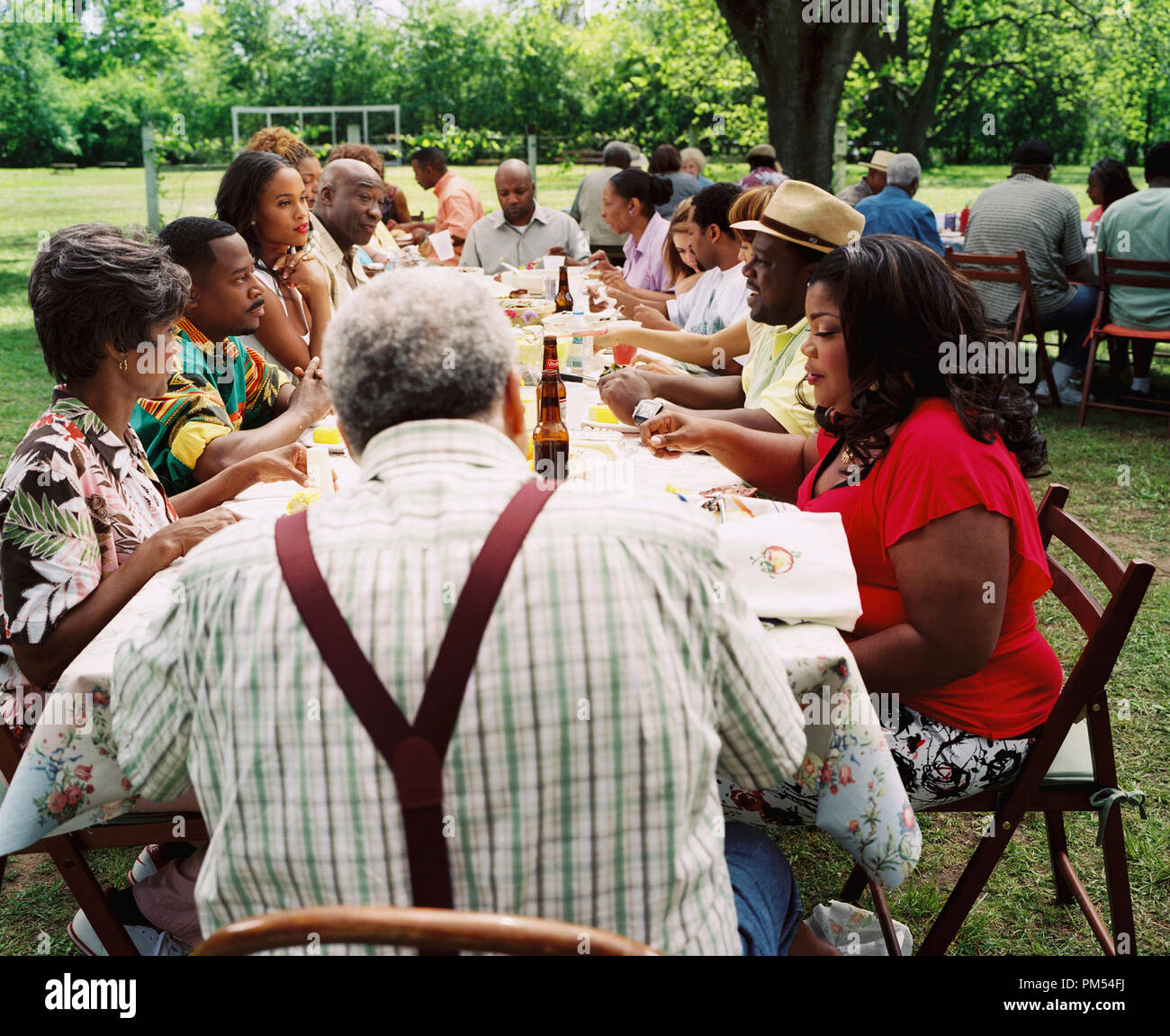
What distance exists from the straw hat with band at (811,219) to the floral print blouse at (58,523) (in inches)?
82.8

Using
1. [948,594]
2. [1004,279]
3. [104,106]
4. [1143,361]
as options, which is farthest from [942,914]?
[104,106]

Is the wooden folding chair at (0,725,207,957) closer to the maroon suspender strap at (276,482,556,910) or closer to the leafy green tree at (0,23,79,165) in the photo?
the maroon suspender strap at (276,482,556,910)

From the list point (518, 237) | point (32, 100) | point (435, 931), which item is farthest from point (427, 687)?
point (32, 100)

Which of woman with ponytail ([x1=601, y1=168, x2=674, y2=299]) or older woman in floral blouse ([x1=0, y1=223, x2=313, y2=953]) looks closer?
older woman in floral blouse ([x1=0, y1=223, x2=313, y2=953])

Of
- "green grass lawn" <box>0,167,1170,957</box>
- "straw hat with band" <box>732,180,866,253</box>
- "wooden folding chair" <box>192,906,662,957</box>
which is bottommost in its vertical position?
"green grass lawn" <box>0,167,1170,957</box>

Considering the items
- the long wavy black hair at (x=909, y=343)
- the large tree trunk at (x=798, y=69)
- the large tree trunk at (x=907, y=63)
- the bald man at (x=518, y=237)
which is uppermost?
the large tree trunk at (x=907, y=63)

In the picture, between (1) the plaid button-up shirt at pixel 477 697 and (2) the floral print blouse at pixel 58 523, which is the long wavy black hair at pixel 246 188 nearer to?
(2) the floral print blouse at pixel 58 523

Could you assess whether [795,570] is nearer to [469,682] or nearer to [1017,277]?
[469,682]

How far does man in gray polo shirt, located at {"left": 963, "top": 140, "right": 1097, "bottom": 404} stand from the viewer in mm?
7207

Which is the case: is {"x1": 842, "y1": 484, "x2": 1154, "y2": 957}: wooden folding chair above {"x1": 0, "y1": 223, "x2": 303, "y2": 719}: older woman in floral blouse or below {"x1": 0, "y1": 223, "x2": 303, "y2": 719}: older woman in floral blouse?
below

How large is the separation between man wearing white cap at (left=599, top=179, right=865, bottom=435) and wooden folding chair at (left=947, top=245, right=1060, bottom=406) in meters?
3.46

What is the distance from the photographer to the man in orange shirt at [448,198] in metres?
9.66

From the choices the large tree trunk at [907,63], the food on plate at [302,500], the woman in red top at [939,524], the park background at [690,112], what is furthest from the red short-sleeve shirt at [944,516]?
the large tree trunk at [907,63]

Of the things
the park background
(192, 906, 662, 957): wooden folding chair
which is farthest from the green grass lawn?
(192, 906, 662, 957): wooden folding chair
